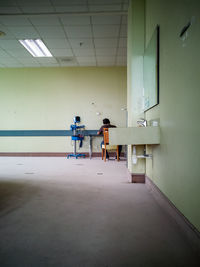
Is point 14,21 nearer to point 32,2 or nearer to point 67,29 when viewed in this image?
point 32,2

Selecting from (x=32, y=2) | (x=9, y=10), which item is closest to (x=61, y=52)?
(x=9, y=10)

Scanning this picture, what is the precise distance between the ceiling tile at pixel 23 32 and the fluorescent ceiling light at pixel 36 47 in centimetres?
30

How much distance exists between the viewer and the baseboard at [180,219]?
1.30m

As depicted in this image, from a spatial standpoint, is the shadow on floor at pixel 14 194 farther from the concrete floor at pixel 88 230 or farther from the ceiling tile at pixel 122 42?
the ceiling tile at pixel 122 42

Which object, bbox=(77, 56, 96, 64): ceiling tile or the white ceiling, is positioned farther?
bbox=(77, 56, 96, 64): ceiling tile

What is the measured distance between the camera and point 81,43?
538 centimetres

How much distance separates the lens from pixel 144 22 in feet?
10.7

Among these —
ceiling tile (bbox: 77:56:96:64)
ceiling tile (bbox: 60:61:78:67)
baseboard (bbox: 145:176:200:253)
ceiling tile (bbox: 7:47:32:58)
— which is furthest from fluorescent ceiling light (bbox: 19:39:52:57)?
baseboard (bbox: 145:176:200:253)

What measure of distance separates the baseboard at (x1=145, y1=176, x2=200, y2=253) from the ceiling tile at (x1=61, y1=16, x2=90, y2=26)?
376cm

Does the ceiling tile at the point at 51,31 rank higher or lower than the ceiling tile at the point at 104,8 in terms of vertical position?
lower

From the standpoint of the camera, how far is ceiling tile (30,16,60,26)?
4273mm

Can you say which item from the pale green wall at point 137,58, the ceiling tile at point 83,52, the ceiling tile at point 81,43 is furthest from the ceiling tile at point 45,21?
the pale green wall at point 137,58

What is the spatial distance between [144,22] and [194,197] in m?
2.94

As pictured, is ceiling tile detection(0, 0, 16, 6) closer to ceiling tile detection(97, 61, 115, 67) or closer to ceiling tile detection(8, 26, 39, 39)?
ceiling tile detection(8, 26, 39, 39)
